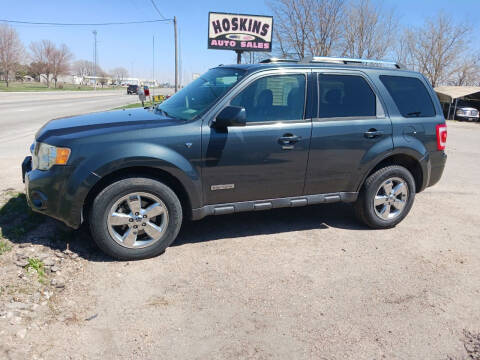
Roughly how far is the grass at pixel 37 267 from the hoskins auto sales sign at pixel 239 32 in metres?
22.7

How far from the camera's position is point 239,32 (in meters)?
24.7

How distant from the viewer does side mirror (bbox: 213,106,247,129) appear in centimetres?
379

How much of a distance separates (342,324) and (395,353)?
1.39 ft

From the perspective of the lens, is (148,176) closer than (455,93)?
Yes

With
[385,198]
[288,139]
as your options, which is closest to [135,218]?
[288,139]

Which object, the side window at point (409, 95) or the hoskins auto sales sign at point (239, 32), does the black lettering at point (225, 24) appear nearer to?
the hoskins auto sales sign at point (239, 32)

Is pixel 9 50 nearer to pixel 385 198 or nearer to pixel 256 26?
pixel 256 26

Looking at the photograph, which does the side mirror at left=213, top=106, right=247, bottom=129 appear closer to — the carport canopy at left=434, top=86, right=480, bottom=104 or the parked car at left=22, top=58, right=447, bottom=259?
the parked car at left=22, top=58, right=447, bottom=259

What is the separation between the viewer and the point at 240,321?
300cm

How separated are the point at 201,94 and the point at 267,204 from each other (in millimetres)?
1430

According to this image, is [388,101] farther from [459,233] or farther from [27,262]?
[27,262]

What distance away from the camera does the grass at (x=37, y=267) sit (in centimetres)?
343

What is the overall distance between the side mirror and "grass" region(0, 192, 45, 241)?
231 cm

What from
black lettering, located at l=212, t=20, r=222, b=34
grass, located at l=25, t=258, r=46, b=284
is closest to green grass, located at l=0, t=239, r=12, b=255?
grass, located at l=25, t=258, r=46, b=284
